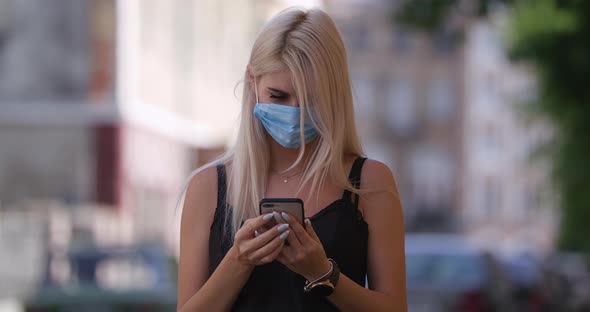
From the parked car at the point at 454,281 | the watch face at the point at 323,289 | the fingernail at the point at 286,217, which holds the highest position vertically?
the fingernail at the point at 286,217

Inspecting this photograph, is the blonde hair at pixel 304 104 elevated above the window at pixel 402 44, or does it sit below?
above

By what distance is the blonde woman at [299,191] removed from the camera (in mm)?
3479

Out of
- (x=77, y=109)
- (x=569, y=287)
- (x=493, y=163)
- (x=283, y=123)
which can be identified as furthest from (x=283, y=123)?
(x=493, y=163)

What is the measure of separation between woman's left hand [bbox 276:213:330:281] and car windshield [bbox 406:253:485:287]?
1441cm

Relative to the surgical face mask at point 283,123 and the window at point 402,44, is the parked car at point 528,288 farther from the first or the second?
the window at point 402,44

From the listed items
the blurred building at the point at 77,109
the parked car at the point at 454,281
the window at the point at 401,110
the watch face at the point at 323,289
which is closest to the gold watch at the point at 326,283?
the watch face at the point at 323,289

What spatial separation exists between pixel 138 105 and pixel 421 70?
5071cm

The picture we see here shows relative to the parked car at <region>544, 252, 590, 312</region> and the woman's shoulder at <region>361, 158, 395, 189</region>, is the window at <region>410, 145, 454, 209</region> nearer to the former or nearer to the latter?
the parked car at <region>544, 252, 590, 312</region>

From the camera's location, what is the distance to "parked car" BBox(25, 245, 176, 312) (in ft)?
45.3

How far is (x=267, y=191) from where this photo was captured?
3625 millimetres

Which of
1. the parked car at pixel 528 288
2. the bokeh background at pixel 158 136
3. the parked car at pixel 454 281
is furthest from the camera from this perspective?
the parked car at pixel 528 288

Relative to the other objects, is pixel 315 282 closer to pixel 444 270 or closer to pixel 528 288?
pixel 444 270

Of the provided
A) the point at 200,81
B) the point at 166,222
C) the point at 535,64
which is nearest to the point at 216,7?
the point at 200,81

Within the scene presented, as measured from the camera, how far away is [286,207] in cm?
329
